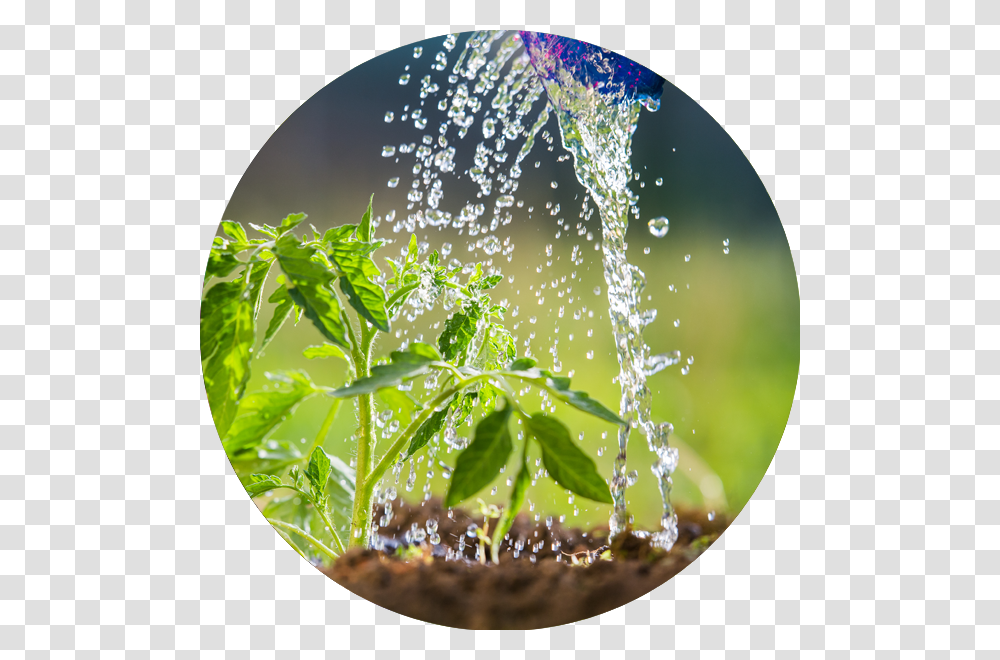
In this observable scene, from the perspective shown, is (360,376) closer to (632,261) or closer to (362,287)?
(362,287)

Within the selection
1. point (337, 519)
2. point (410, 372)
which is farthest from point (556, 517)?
point (410, 372)

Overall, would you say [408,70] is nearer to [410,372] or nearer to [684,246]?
[410,372]

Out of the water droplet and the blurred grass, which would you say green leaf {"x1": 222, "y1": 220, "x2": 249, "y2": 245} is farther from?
the water droplet

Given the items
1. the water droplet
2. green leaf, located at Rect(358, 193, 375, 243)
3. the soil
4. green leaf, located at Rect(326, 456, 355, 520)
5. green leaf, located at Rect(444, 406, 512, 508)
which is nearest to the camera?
green leaf, located at Rect(444, 406, 512, 508)

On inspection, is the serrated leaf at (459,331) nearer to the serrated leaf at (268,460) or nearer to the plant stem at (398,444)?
the plant stem at (398,444)

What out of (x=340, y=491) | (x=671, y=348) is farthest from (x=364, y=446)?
(x=671, y=348)

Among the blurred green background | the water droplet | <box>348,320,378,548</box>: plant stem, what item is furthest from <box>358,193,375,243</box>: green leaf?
the water droplet
